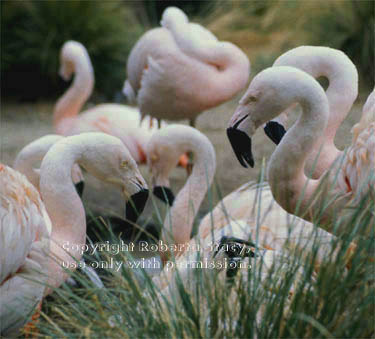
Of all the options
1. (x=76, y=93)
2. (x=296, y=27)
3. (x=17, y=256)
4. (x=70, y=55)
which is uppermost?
(x=296, y=27)

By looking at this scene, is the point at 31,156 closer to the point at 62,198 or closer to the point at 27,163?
the point at 27,163

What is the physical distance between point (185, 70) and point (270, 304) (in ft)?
10.2

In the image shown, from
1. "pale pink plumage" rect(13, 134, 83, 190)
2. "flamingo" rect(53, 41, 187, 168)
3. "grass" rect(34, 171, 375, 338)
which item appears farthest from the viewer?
"flamingo" rect(53, 41, 187, 168)

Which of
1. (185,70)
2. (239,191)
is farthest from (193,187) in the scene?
(185,70)

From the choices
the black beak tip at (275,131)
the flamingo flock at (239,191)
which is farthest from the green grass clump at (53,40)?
the black beak tip at (275,131)

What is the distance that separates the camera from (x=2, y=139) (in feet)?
21.1

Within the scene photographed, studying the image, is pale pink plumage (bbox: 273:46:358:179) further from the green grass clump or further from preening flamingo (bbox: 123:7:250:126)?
the green grass clump

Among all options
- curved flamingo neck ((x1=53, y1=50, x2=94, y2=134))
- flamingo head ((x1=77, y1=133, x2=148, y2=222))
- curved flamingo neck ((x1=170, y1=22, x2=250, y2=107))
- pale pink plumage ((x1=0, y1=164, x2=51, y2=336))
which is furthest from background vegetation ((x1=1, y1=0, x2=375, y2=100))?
pale pink plumage ((x1=0, y1=164, x2=51, y2=336))

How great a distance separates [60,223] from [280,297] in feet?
4.10

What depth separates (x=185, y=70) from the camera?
482cm

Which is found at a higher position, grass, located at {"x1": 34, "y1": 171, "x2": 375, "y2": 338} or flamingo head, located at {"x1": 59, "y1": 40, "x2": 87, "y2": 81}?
flamingo head, located at {"x1": 59, "y1": 40, "x2": 87, "y2": 81}

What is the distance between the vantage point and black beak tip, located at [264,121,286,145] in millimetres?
2890

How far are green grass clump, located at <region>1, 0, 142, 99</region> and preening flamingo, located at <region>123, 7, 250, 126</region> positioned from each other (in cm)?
369

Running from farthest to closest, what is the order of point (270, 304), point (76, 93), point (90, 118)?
point (76, 93)
point (90, 118)
point (270, 304)
